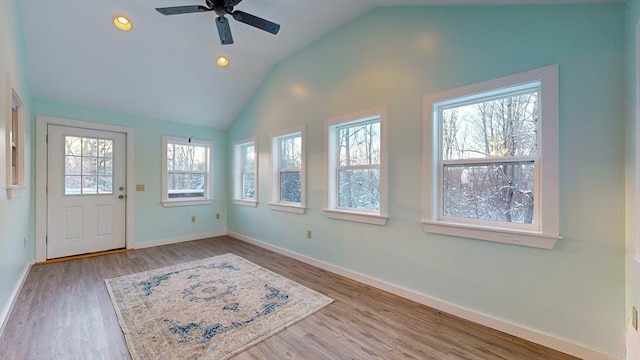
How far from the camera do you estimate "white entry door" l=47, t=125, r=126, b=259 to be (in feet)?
12.4

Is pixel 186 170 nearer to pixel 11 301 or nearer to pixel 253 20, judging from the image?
pixel 11 301

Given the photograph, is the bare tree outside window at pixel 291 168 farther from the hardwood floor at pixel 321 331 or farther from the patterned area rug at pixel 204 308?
the hardwood floor at pixel 321 331

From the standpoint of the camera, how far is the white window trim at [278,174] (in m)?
3.80

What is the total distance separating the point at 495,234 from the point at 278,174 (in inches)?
124

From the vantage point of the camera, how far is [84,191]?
4.04 meters

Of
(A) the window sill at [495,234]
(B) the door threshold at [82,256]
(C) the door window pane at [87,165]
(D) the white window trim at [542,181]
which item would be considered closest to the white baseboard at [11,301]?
(B) the door threshold at [82,256]

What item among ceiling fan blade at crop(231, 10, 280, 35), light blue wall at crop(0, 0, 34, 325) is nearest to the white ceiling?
light blue wall at crop(0, 0, 34, 325)

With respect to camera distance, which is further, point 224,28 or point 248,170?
point 248,170

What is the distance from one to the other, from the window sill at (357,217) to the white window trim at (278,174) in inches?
21.7

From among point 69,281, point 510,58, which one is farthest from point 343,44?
point 69,281

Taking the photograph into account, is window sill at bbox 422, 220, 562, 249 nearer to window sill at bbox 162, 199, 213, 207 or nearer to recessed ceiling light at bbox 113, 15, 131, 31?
recessed ceiling light at bbox 113, 15, 131, 31

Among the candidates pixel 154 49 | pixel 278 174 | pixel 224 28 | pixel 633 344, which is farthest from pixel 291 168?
pixel 633 344

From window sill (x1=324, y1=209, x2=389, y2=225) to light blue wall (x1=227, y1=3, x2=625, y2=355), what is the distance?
0.07 meters

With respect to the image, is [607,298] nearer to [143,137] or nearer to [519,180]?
[519,180]
